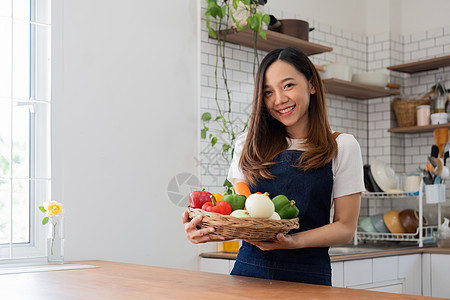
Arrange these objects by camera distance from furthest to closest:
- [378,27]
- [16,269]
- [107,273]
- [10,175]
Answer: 1. [378,27]
2. [10,175]
3. [16,269]
4. [107,273]

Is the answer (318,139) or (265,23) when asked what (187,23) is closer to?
(265,23)

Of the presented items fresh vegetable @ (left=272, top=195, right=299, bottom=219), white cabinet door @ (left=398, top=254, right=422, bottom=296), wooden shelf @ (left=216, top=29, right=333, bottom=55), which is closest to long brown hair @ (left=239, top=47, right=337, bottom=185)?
fresh vegetable @ (left=272, top=195, right=299, bottom=219)

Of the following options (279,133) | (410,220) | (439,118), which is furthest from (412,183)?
(279,133)

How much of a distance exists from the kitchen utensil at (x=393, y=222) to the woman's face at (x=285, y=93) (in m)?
2.42

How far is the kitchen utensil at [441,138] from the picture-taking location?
13.9 feet

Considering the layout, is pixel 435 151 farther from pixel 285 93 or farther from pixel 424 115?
pixel 285 93

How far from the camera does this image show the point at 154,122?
10.9ft

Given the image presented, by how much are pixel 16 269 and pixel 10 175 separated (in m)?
0.55

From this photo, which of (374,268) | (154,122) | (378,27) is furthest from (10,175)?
(378,27)

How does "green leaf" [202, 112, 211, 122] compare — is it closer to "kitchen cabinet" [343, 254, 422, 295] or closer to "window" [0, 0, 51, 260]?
"window" [0, 0, 51, 260]

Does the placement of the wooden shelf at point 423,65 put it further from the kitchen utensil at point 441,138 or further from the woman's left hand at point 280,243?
the woman's left hand at point 280,243

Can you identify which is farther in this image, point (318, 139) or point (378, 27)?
point (378, 27)

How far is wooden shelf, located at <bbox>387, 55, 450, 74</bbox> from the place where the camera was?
426cm

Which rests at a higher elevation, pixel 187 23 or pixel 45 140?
pixel 187 23
